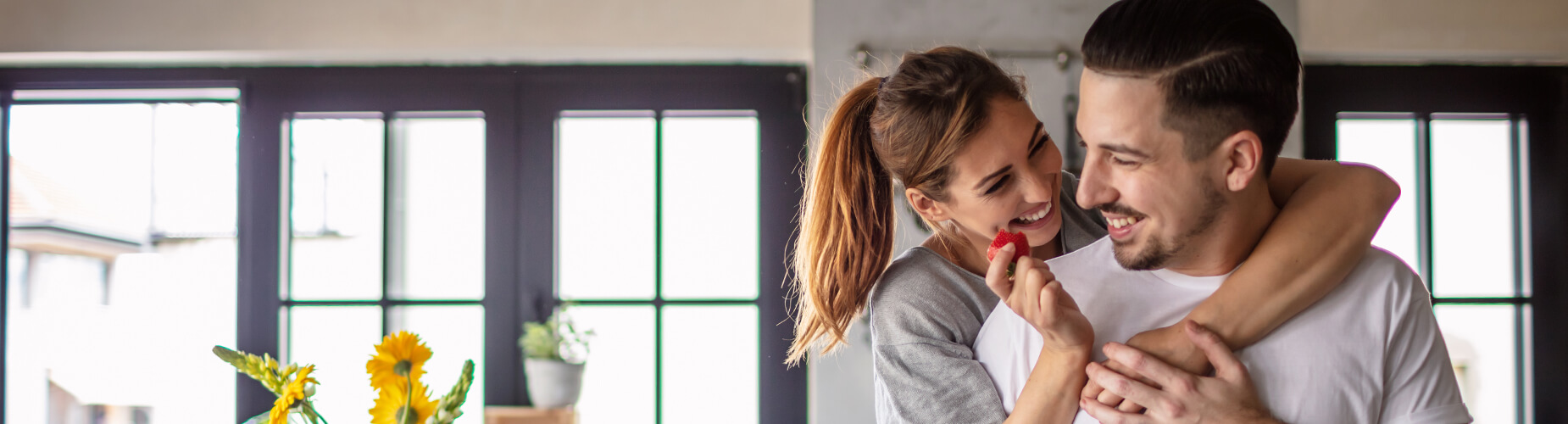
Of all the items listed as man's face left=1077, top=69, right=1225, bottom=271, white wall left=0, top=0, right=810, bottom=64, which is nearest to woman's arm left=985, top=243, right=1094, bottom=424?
man's face left=1077, top=69, right=1225, bottom=271

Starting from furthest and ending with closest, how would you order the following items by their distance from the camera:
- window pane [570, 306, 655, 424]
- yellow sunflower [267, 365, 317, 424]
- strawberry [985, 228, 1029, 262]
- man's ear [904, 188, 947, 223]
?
window pane [570, 306, 655, 424]
man's ear [904, 188, 947, 223]
strawberry [985, 228, 1029, 262]
yellow sunflower [267, 365, 317, 424]

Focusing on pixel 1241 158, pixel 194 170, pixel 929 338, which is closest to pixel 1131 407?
pixel 1241 158

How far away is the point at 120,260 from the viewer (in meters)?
2.87

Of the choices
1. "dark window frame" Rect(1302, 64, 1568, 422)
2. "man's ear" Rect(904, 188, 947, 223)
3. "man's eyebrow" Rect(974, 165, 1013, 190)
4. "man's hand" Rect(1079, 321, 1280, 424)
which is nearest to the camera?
"man's hand" Rect(1079, 321, 1280, 424)

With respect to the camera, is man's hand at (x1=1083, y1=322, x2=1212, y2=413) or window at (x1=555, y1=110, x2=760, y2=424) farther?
window at (x1=555, y1=110, x2=760, y2=424)

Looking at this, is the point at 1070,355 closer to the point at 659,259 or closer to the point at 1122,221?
the point at 1122,221

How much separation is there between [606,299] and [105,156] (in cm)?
174

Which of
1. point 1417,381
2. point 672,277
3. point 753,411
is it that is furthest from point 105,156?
point 1417,381

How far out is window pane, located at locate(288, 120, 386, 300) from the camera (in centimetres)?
281

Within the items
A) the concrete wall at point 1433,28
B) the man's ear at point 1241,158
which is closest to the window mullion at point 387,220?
the man's ear at point 1241,158

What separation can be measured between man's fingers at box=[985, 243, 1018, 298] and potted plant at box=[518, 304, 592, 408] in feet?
6.38

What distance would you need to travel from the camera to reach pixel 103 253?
2857mm

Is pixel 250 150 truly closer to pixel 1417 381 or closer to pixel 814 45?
pixel 814 45

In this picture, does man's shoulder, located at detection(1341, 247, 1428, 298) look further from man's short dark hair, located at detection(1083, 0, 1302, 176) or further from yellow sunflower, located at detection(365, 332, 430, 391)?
yellow sunflower, located at detection(365, 332, 430, 391)
